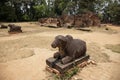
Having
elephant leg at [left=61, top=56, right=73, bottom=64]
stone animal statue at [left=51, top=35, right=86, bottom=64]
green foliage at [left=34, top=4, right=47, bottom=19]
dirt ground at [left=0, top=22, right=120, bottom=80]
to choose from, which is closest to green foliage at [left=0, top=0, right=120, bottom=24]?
green foliage at [left=34, top=4, right=47, bottom=19]

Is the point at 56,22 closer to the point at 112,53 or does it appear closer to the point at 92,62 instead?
the point at 112,53

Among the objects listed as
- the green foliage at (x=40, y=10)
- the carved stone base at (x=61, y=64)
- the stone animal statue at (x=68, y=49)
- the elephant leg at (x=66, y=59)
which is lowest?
the carved stone base at (x=61, y=64)

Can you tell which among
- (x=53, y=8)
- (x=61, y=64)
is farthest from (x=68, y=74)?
(x=53, y=8)

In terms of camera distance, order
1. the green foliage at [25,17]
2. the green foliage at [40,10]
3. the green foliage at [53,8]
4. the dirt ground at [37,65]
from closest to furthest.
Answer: the dirt ground at [37,65] < the green foliage at [53,8] < the green foliage at [40,10] < the green foliage at [25,17]

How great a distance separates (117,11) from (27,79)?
17180 millimetres

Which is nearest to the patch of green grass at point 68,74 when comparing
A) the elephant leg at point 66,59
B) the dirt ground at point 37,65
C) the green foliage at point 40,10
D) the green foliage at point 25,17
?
the dirt ground at point 37,65

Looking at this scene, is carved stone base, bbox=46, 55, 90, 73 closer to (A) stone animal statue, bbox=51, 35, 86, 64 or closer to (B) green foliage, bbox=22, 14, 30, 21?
(A) stone animal statue, bbox=51, 35, 86, 64

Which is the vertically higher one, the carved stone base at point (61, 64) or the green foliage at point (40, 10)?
the green foliage at point (40, 10)

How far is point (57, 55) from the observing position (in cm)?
462

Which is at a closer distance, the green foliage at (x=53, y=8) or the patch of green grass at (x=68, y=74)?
the patch of green grass at (x=68, y=74)

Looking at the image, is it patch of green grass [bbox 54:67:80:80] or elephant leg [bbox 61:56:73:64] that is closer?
patch of green grass [bbox 54:67:80:80]

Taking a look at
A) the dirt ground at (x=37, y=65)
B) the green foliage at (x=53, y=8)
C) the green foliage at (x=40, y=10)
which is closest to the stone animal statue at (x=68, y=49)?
the dirt ground at (x=37, y=65)

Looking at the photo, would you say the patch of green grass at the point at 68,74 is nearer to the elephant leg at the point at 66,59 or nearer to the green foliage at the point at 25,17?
the elephant leg at the point at 66,59

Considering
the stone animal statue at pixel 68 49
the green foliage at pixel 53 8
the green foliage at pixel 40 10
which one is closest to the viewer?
the stone animal statue at pixel 68 49
